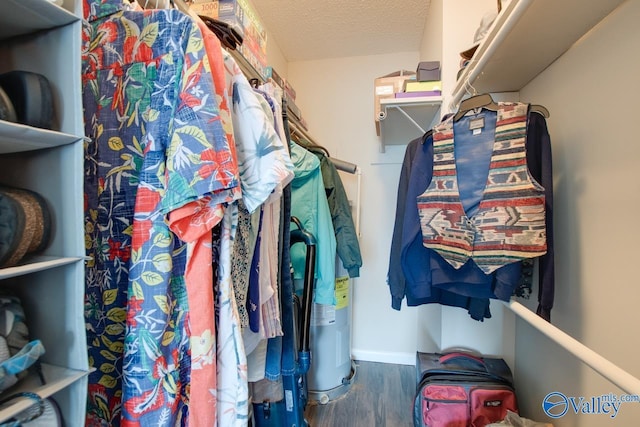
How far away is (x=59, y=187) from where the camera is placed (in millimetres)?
438

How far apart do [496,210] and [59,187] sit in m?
1.00

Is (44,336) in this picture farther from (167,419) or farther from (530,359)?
(530,359)

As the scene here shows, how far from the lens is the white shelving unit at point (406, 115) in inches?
54.2

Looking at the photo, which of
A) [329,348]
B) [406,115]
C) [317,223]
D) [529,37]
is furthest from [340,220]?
[529,37]

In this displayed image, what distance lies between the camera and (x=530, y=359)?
1.20 metres

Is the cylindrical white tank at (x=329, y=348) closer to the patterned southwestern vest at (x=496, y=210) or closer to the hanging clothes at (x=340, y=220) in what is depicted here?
the hanging clothes at (x=340, y=220)

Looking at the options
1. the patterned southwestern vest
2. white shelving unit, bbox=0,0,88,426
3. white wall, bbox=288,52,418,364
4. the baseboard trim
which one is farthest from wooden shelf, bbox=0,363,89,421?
the baseboard trim

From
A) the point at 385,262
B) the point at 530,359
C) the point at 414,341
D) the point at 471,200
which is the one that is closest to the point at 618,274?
the point at 471,200

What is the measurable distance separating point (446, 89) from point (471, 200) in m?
0.71

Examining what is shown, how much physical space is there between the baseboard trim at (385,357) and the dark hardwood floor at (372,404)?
9cm

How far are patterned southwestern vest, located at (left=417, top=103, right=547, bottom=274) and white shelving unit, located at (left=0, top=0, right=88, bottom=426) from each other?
0.92 metres

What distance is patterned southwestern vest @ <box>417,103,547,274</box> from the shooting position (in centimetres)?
81

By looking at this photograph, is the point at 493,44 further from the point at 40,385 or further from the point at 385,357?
the point at 385,357

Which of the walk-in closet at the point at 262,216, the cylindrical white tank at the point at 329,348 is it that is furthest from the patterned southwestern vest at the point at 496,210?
the cylindrical white tank at the point at 329,348
